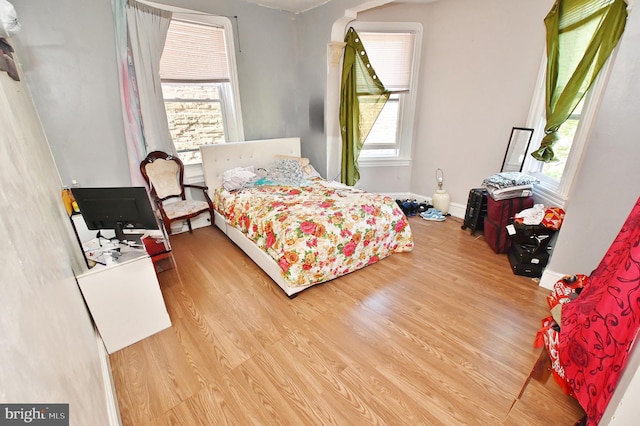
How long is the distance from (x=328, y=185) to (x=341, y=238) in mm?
1126

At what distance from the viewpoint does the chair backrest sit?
292 cm

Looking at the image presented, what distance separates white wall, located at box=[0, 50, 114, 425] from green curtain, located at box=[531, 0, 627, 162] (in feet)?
11.5

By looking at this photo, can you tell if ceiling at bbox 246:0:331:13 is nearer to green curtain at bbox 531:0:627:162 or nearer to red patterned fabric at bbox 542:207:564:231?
green curtain at bbox 531:0:627:162

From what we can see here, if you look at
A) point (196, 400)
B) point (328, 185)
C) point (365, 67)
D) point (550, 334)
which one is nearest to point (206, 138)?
point (328, 185)

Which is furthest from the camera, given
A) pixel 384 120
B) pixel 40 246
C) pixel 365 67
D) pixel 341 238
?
pixel 384 120

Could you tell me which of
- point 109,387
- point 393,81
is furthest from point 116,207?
point 393,81

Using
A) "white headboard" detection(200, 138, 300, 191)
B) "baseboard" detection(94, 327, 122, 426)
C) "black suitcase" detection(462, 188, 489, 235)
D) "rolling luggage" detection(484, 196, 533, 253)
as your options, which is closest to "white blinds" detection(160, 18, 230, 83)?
"white headboard" detection(200, 138, 300, 191)

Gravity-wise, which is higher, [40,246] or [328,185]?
[40,246]

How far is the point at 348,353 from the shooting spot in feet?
5.58

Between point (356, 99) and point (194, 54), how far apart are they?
6.60 feet

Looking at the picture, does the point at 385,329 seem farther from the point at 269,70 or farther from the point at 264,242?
the point at 269,70

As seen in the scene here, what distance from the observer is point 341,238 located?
2275 mm

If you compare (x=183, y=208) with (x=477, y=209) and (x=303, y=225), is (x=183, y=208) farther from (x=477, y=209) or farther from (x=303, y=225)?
(x=477, y=209)

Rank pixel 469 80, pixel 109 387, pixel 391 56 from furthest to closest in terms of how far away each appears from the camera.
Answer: pixel 391 56 → pixel 469 80 → pixel 109 387
